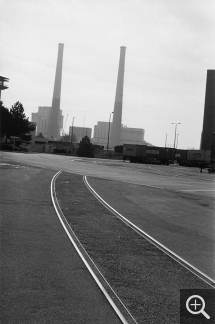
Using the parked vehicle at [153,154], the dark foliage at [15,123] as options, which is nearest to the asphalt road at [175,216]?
the parked vehicle at [153,154]

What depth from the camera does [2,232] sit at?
9.53m

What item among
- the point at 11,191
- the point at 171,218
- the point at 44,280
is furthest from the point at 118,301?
the point at 11,191

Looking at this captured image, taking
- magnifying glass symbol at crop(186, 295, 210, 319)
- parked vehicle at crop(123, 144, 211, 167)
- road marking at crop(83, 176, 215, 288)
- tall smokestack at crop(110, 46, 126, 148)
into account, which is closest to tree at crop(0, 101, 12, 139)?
parked vehicle at crop(123, 144, 211, 167)

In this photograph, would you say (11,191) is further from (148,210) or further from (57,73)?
(57,73)

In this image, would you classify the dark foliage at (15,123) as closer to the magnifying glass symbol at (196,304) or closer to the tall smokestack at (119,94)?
the tall smokestack at (119,94)

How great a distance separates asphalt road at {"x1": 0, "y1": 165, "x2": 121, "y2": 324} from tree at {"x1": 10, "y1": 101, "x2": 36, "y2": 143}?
268 ft

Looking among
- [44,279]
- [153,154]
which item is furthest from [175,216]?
[153,154]

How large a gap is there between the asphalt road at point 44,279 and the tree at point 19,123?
81.8m

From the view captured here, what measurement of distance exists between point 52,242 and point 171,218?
17.2 feet

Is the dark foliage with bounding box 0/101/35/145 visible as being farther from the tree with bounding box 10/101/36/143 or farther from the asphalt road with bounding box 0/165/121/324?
the asphalt road with bounding box 0/165/121/324

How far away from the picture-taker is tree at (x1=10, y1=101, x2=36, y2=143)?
300ft

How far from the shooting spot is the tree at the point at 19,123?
300 feet

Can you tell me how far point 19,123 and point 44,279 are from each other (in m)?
88.4

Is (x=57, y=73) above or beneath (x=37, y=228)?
above
